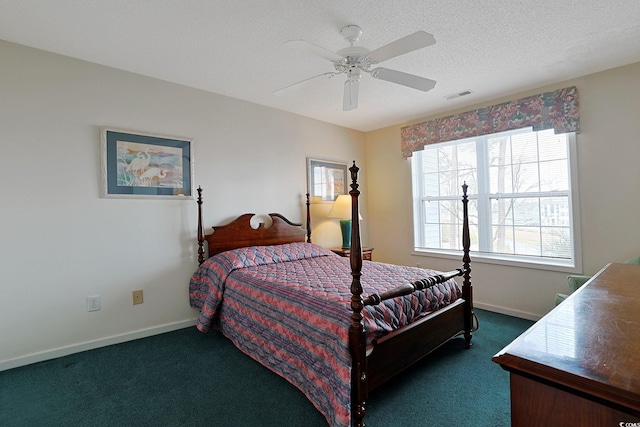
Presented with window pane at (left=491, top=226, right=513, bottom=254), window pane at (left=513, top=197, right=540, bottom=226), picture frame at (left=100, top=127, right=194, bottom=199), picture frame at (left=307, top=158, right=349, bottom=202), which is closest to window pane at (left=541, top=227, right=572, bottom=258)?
window pane at (left=513, top=197, right=540, bottom=226)

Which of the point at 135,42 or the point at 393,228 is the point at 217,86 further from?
the point at 393,228

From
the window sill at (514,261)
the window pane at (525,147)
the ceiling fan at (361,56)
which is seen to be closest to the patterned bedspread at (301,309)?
the window sill at (514,261)

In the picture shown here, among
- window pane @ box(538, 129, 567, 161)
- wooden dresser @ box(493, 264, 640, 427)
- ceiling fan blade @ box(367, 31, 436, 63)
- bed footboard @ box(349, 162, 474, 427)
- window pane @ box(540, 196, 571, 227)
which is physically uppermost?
ceiling fan blade @ box(367, 31, 436, 63)

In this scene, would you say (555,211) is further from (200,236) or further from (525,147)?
(200,236)

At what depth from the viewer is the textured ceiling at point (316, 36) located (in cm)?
189

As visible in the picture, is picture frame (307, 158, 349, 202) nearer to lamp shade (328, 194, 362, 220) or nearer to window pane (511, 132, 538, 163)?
lamp shade (328, 194, 362, 220)

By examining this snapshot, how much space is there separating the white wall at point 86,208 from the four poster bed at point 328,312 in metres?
0.30

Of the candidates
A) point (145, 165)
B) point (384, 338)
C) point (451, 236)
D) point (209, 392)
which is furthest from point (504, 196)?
point (145, 165)

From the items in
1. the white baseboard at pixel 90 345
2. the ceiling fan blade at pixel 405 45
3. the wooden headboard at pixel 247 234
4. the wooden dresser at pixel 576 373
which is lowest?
the white baseboard at pixel 90 345

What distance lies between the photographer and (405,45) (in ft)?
5.79

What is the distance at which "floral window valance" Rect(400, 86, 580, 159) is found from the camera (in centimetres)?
293

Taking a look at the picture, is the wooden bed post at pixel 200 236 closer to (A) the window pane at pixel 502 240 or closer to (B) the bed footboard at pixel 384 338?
(B) the bed footboard at pixel 384 338

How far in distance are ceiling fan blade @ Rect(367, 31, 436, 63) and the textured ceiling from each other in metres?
0.28

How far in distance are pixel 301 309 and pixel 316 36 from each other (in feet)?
6.07
